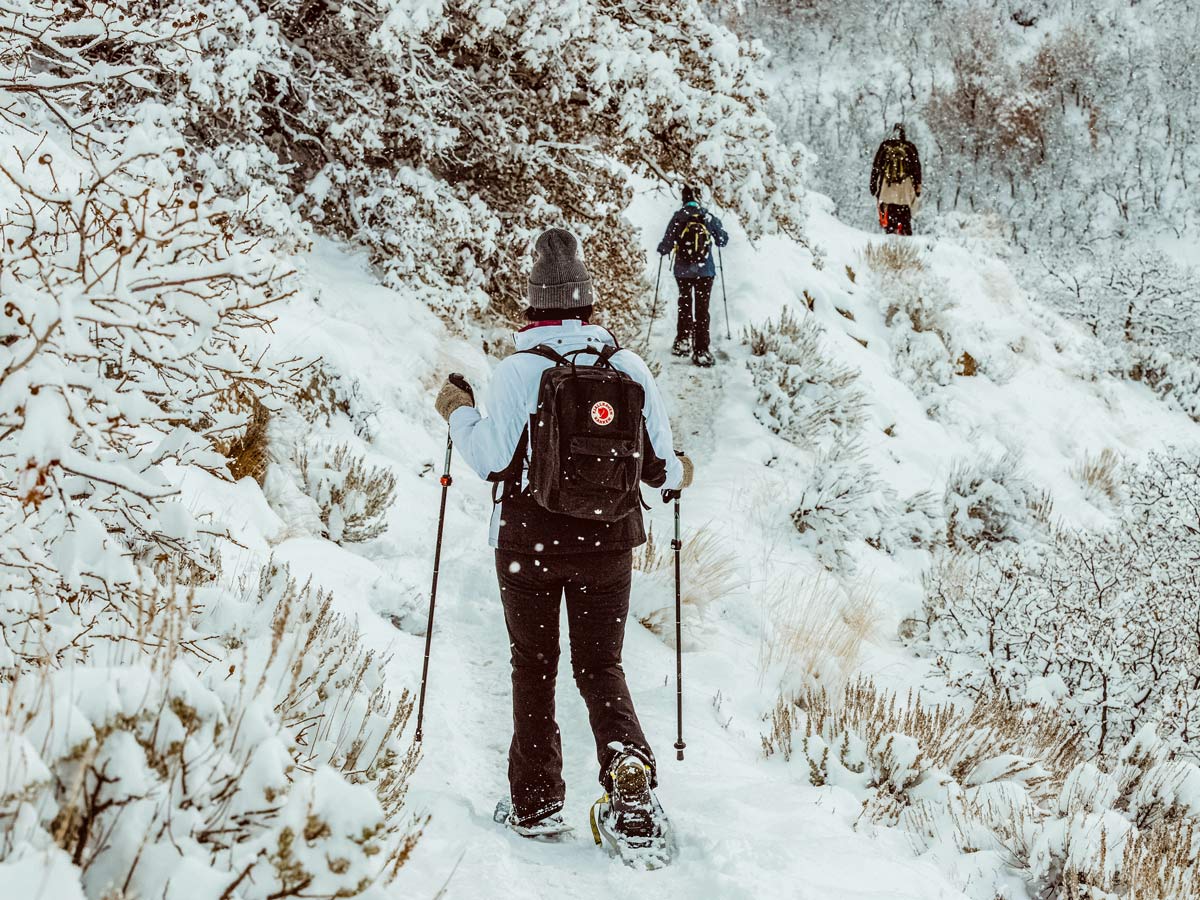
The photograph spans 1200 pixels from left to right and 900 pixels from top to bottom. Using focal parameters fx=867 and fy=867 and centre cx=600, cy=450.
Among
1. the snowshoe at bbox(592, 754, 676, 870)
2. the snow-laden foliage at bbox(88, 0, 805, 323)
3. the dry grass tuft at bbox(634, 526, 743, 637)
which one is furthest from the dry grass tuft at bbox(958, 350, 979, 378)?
the snowshoe at bbox(592, 754, 676, 870)

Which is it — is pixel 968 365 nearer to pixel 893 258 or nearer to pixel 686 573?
pixel 893 258

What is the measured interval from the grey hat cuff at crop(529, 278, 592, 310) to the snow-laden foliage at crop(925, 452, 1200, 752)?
12.9 feet

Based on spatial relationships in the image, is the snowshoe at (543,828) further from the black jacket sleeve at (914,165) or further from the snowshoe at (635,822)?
the black jacket sleeve at (914,165)

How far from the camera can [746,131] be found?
26.7ft

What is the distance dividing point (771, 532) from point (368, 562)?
12.0 feet

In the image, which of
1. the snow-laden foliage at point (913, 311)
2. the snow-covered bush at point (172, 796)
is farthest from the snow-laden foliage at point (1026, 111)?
the snow-covered bush at point (172, 796)

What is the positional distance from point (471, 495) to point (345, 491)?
151cm

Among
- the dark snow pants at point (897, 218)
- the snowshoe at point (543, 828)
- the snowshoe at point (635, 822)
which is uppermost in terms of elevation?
the dark snow pants at point (897, 218)

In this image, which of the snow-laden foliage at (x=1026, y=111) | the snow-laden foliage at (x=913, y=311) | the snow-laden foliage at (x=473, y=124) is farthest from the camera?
the snow-laden foliage at (x=1026, y=111)

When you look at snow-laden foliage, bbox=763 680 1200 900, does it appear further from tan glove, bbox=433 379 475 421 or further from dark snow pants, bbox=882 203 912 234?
dark snow pants, bbox=882 203 912 234

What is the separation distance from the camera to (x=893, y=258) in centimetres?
1443

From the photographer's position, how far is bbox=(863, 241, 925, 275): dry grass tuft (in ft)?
46.8

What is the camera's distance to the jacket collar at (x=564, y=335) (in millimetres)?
3137

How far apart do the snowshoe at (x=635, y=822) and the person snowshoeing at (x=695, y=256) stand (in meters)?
7.30
